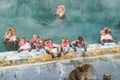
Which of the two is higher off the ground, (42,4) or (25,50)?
(42,4)

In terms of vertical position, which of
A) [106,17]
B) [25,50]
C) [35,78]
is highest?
[106,17]

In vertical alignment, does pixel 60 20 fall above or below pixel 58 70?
above

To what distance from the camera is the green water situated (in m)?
7.12

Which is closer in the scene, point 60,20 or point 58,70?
point 58,70

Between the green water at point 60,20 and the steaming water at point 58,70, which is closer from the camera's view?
the steaming water at point 58,70

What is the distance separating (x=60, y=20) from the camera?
23.8 feet

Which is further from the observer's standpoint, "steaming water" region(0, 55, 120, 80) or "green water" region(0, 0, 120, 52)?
"green water" region(0, 0, 120, 52)

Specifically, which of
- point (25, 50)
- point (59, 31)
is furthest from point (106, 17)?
point (25, 50)

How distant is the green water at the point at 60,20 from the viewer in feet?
23.4

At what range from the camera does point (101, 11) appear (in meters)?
7.38

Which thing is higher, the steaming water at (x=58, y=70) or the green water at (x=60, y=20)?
the green water at (x=60, y=20)

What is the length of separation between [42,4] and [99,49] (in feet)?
3.98

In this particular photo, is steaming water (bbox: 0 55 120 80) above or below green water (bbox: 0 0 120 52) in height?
below

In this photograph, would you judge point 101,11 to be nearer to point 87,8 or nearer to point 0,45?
point 87,8
